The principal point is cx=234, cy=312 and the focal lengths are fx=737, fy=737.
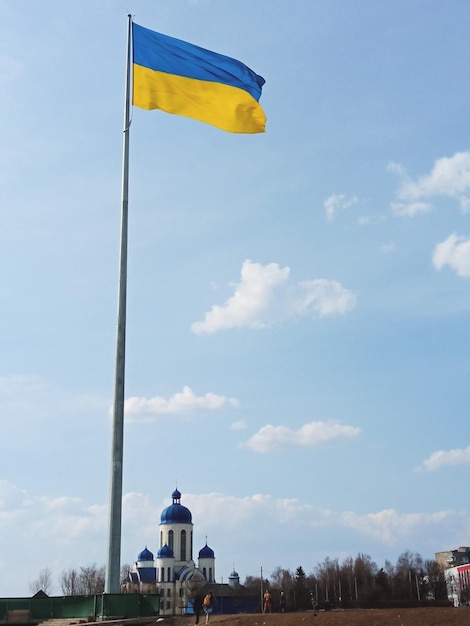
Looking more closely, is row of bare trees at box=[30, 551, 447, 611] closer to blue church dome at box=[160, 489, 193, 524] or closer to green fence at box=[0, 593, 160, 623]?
blue church dome at box=[160, 489, 193, 524]

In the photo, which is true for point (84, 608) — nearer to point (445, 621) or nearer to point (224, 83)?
point (445, 621)

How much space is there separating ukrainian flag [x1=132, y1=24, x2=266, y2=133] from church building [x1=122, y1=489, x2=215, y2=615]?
119469 mm

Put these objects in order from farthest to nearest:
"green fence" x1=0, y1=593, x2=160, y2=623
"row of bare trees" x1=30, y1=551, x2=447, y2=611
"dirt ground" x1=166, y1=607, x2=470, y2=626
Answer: "row of bare trees" x1=30, y1=551, x2=447, y2=611
"dirt ground" x1=166, y1=607, x2=470, y2=626
"green fence" x1=0, y1=593, x2=160, y2=623

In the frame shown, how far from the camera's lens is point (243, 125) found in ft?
70.9

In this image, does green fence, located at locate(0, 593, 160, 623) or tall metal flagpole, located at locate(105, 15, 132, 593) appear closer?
tall metal flagpole, located at locate(105, 15, 132, 593)

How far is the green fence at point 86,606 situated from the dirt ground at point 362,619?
167 inches

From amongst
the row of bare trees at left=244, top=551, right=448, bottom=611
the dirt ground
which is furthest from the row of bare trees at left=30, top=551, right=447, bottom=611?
the dirt ground

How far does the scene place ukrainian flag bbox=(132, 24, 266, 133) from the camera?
2106 cm

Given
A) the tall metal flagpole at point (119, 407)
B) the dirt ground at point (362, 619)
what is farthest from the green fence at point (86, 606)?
the dirt ground at point (362, 619)

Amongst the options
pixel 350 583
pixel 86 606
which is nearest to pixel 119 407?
pixel 86 606

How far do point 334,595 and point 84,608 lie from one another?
10170cm

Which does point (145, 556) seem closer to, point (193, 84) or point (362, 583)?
point (362, 583)

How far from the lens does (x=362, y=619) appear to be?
2569 cm

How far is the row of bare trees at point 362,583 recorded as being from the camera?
368 ft
